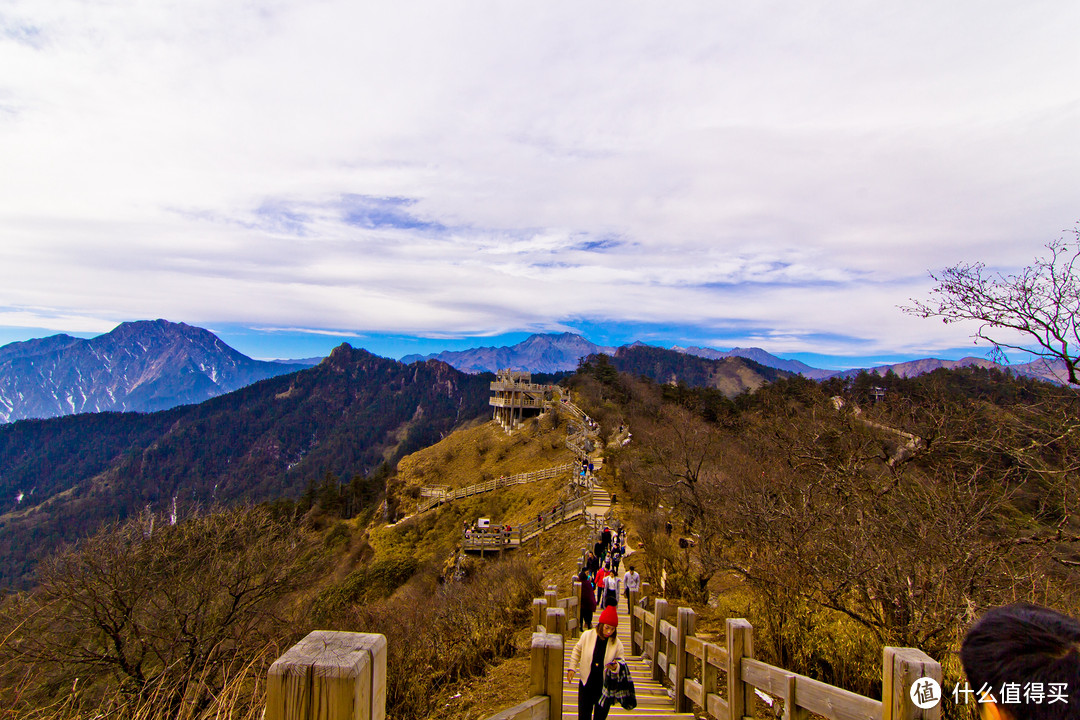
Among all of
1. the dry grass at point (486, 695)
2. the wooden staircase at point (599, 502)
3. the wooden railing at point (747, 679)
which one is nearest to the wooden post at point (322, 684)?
the wooden railing at point (747, 679)

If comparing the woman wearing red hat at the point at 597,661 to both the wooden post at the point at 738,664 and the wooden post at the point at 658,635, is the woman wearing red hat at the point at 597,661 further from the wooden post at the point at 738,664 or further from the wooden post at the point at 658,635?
the wooden post at the point at 658,635

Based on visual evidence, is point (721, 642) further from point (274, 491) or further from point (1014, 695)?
point (274, 491)

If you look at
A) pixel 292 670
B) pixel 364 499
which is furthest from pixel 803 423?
pixel 364 499

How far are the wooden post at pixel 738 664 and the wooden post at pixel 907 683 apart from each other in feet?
5.72

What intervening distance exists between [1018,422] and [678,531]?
1305 cm

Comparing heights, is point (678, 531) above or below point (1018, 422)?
below

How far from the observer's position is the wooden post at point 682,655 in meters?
5.70

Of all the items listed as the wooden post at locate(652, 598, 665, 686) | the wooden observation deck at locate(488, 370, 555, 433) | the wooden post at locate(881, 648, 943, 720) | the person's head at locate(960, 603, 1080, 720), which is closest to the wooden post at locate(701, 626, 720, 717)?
the wooden post at locate(652, 598, 665, 686)

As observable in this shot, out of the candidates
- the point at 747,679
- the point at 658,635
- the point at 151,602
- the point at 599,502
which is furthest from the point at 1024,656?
the point at 599,502

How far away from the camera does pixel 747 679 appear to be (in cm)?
423

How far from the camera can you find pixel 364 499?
186 feet

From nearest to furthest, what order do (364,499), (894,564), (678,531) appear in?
(894,564), (678,531), (364,499)

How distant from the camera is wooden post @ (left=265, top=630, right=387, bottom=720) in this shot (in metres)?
1.49

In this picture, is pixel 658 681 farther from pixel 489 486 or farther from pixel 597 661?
pixel 489 486
